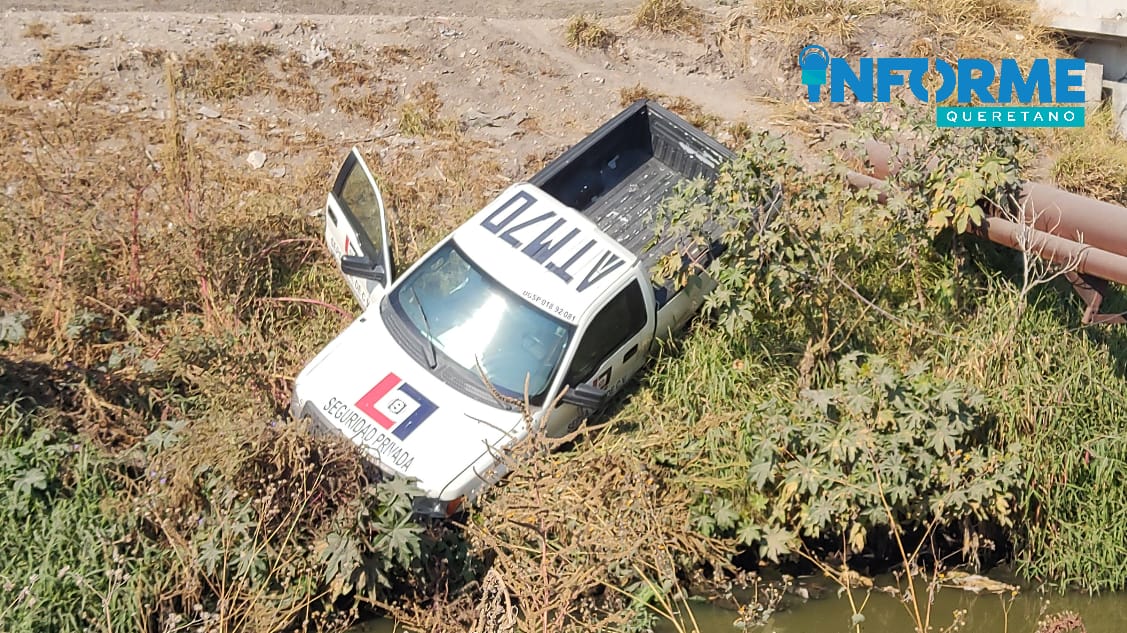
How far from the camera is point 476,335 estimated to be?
6.72 metres

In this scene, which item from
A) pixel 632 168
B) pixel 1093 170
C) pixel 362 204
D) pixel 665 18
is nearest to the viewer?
pixel 362 204

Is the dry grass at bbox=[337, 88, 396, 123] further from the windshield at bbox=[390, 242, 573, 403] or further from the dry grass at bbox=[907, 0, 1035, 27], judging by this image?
the dry grass at bbox=[907, 0, 1035, 27]

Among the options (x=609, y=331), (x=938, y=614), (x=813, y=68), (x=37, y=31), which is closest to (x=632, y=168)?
(x=609, y=331)

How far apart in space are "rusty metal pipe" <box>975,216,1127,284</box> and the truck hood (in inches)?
139

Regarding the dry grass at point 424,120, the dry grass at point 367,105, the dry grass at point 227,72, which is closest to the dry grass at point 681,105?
the dry grass at point 424,120

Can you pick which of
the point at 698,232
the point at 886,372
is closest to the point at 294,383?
the point at 698,232

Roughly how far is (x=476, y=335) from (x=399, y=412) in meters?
0.72

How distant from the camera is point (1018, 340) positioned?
23.8 feet

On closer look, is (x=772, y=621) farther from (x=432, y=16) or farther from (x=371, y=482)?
(x=432, y=16)

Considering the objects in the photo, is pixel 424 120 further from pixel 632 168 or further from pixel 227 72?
pixel 632 168

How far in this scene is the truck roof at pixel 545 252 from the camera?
6.69 m

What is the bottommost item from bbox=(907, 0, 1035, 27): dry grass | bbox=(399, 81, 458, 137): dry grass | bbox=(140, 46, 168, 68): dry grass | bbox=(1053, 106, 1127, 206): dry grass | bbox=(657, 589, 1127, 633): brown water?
bbox=(657, 589, 1127, 633): brown water

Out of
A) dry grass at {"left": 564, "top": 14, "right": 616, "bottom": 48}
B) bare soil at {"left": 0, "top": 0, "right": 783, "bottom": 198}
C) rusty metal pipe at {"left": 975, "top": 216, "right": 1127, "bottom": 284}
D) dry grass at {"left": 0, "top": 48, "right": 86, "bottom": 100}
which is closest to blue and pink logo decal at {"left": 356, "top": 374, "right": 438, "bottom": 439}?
→ bare soil at {"left": 0, "top": 0, "right": 783, "bottom": 198}

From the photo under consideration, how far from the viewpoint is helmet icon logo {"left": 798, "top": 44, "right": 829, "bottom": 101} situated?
36.7 feet
